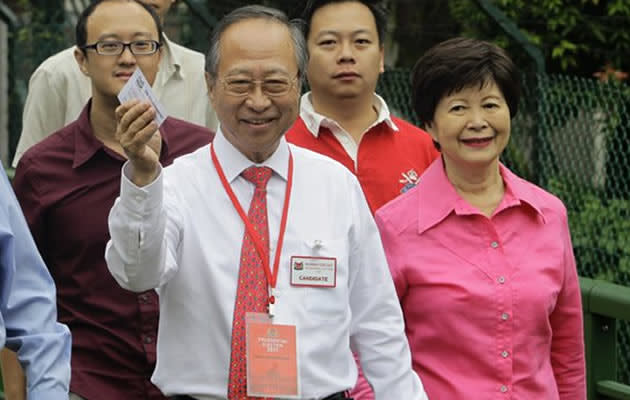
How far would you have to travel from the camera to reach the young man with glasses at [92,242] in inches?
176

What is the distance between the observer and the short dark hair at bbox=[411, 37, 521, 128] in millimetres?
4504

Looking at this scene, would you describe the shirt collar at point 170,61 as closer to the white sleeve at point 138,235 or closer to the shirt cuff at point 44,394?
the white sleeve at point 138,235

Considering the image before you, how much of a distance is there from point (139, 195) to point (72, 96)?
7.66 feet

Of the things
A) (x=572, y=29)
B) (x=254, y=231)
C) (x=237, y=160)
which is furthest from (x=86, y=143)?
(x=572, y=29)

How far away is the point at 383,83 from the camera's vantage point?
8242 millimetres

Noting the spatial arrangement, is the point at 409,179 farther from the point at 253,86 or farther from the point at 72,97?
the point at 72,97

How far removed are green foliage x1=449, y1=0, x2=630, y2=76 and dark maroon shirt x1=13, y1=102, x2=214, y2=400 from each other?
17.5ft

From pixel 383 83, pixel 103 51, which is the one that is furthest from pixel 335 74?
pixel 383 83

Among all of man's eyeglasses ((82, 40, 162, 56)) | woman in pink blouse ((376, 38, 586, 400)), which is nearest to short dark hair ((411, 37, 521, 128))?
woman in pink blouse ((376, 38, 586, 400))

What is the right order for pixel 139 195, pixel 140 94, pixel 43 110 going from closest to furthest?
pixel 139 195 < pixel 140 94 < pixel 43 110

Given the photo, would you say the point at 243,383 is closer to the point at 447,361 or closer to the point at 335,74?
the point at 447,361

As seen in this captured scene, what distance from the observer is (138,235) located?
11.8 feet

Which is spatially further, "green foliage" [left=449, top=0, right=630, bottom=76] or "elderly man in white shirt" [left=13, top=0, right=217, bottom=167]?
"green foliage" [left=449, top=0, right=630, bottom=76]

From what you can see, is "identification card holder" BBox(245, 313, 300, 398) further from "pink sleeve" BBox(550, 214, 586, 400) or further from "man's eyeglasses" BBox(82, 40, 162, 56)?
"man's eyeglasses" BBox(82, 40, 162, 56)
